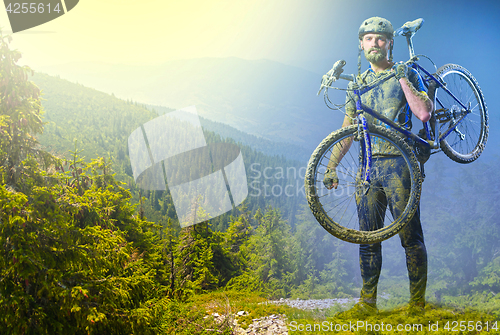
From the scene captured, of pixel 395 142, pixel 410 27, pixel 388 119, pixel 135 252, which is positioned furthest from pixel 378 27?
pixel 135 252

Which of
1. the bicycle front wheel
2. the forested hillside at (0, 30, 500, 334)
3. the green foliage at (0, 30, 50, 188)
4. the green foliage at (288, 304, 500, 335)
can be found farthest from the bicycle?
the green foliage at (0, 30, 50, 188)

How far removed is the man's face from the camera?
3.78 metres

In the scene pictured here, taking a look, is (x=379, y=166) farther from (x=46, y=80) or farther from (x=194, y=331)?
(x=46, y=80)

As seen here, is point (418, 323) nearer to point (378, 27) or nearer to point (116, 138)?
point (378, 27)

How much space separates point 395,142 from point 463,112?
177cm

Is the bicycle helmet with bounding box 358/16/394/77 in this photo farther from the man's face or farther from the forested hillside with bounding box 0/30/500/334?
the forested hillside with bounding box 0/30/500/334

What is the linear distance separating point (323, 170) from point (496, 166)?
8372mm

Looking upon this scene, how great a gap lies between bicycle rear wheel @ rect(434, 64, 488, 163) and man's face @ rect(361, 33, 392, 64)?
110 cm

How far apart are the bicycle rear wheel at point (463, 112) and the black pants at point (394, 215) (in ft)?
4.30

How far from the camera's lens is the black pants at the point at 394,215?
353 cm

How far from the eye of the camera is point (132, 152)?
263 feet

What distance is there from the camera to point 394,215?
3.55 metres

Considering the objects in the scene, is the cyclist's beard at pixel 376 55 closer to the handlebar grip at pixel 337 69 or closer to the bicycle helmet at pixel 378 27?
the bicycle helmet at pixel 378 27

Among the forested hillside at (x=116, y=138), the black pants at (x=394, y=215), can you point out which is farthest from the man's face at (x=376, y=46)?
the forested hillside at (x=116, y=138)
